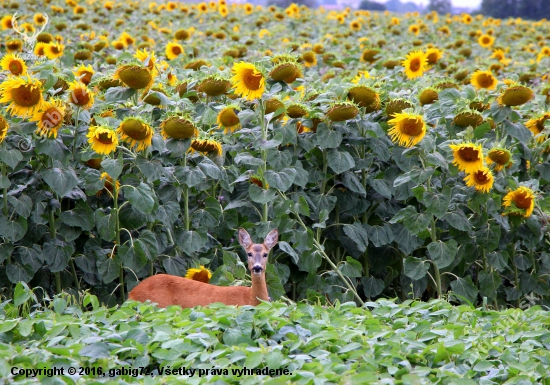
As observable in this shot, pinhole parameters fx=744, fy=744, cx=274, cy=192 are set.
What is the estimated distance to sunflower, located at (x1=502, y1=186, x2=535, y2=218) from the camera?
181 inches

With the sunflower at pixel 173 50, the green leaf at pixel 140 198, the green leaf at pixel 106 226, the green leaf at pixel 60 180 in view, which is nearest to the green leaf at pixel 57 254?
the green leaf at pixel 106 226

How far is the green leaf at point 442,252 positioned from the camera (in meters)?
4.49

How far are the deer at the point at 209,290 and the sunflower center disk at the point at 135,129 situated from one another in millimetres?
783

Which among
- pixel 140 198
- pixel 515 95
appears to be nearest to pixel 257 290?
pixel 140 198

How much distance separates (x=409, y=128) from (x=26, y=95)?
2195 mm

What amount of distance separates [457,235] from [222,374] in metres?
2.46

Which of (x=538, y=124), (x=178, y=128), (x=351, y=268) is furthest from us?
(x=538, y=124)

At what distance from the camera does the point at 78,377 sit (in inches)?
105

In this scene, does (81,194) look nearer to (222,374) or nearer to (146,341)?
(146,341)

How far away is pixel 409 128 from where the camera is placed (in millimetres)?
4402

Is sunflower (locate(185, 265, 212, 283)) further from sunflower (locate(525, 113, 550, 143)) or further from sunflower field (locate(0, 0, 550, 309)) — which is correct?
sunflower (locate(525, 113, 550, 143))

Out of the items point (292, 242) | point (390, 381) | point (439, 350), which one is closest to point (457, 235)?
point (292, 242)

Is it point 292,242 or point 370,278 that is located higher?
point 292,242

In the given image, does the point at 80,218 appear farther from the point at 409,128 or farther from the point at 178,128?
the point at 409,128
